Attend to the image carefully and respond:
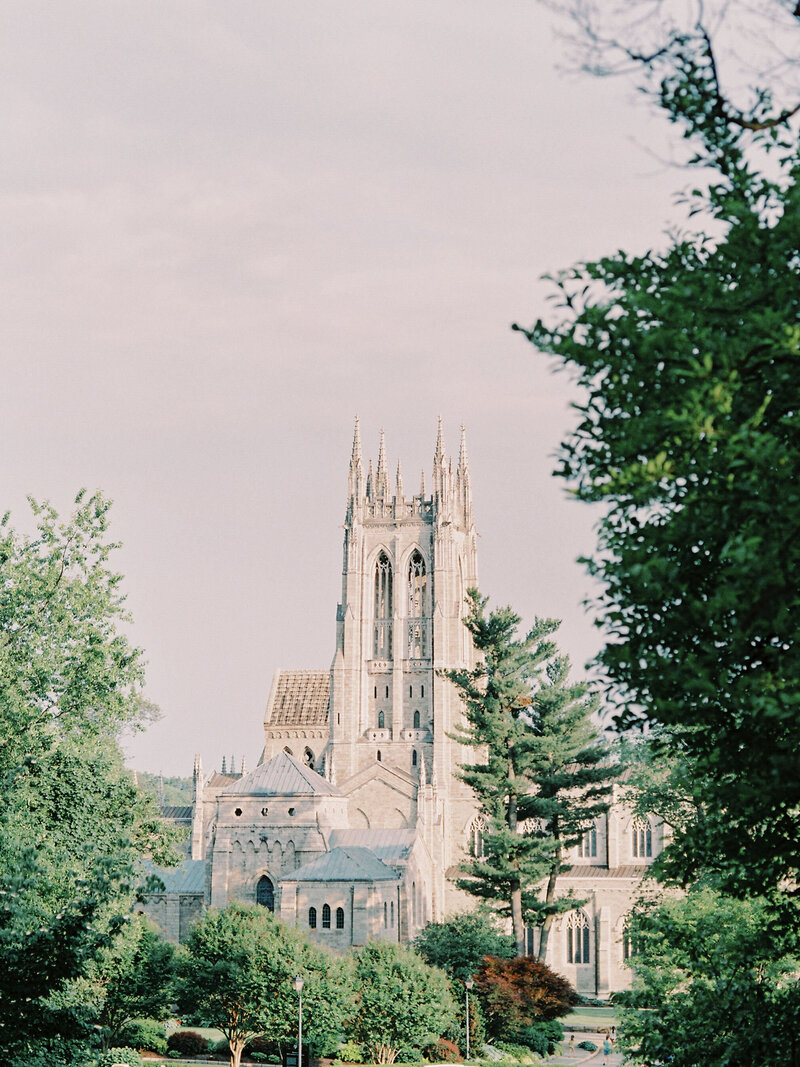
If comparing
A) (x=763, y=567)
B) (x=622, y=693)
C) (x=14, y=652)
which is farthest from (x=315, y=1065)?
(x=763, y=567)

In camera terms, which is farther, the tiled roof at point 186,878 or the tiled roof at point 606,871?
the tiled roof at point 606,871

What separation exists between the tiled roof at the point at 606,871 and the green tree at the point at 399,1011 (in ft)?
110

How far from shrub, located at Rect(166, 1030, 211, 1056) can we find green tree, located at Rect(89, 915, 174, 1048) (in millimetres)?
1042

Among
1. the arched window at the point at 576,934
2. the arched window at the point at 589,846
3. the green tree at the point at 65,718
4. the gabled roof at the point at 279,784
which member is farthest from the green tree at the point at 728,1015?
the arched window at the point at 589,846

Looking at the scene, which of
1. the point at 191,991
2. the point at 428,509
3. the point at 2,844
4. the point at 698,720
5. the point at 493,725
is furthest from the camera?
the point at 428,509

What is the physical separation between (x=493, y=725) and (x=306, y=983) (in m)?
13.3

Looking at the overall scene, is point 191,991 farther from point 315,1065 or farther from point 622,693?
point 622,693

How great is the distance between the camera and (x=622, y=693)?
11.2 m

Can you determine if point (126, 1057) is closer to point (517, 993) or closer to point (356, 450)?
point (517, 993)

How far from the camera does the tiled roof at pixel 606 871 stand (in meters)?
72.7

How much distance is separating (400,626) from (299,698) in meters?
14.4

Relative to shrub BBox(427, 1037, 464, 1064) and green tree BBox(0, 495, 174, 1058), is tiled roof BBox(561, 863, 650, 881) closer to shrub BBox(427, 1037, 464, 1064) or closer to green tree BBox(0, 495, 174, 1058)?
shrub BBox(427, 1037, 464, 1064)

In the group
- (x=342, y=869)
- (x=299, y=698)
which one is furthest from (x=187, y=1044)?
(x=299, y=698)

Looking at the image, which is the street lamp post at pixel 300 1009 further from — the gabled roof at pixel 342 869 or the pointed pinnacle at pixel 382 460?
the pointed pinnacle at pixel 382 460
